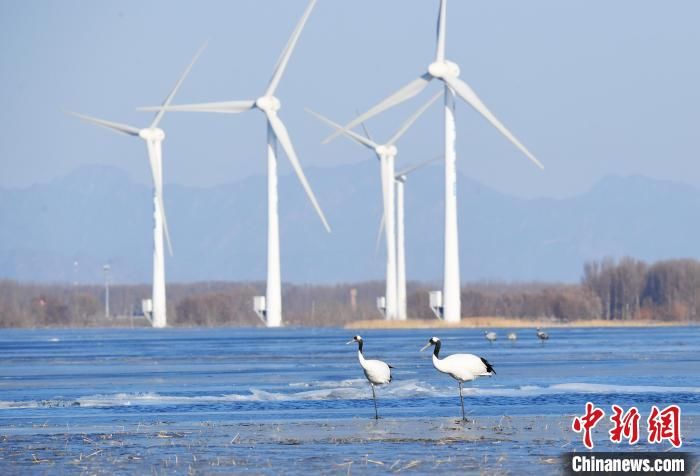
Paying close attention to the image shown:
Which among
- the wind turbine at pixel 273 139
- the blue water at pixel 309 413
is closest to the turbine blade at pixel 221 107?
the wind turbine at pixel 273 139

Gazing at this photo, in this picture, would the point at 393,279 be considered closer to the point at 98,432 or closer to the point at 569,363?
the point at 569,363

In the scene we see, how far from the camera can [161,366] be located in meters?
68.1

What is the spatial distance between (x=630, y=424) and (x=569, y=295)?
166 meters

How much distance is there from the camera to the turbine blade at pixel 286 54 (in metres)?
108

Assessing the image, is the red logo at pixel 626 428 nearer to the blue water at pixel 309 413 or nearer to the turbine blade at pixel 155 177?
the blue water at pixel 309 413

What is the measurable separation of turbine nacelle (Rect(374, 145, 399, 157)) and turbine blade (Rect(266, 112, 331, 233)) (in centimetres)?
2489

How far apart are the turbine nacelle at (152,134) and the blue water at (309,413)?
86.9 m

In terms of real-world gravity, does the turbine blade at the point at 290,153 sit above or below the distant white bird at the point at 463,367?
above

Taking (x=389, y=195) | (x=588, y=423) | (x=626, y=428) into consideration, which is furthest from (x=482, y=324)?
(x=588, y=423)

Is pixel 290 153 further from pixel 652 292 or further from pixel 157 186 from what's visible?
pixel 652 292

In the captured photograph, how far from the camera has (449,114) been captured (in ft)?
410

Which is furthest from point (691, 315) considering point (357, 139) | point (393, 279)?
point (357, 139)

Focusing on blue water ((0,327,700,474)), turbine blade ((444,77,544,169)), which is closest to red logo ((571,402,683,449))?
blue water ((0,327,700,474))

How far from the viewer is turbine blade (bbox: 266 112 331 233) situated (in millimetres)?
102250
